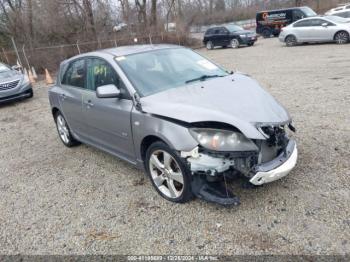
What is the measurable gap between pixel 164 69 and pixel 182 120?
3.99 feet

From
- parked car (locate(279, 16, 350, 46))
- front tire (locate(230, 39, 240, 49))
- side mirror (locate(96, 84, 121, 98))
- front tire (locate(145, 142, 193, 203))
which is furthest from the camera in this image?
front tire (locate(230, 39, 240, 49))

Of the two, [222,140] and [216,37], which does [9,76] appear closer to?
[222,140]

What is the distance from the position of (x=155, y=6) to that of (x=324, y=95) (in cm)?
2389

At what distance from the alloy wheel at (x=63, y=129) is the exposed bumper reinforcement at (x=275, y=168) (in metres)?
3.76

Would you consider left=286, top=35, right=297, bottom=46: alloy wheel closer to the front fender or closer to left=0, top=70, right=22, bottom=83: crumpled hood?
left=0, top=70, right=22, bottom=83: crumpled hood

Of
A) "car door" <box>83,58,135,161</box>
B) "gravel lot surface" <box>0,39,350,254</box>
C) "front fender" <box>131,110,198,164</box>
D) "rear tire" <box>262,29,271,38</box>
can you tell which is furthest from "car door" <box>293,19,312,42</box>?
"front fender" <box>131,110,198,164</box>

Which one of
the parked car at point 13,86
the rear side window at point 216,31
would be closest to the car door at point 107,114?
the parked car at point 13,86

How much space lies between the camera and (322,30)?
1638cm

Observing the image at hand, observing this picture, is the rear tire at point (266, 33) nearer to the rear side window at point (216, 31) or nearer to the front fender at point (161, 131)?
the rear side window at point (216, 31)

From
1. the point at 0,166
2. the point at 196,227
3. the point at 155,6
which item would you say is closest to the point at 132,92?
the point at 196,227

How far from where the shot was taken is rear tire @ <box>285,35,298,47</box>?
700 inches

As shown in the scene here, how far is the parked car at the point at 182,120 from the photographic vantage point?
10.3 ft

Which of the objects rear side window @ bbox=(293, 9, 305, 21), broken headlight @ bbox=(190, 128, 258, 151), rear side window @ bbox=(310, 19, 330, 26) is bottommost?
broken headlight @ bbox=(190, 128, 258, 151)

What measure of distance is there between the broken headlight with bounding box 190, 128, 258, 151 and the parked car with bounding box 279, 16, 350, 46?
1514 centimetres
